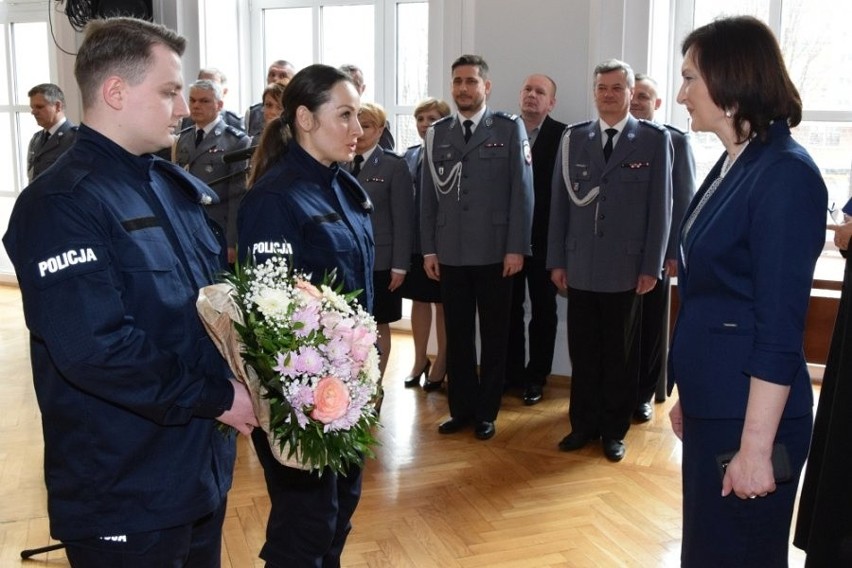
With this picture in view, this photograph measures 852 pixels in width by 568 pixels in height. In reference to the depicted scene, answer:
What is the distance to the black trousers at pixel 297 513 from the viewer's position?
2.33m

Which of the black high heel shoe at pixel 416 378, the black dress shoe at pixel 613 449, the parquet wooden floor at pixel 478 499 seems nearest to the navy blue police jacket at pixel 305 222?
the parquet wooden floor at pixel 478 499

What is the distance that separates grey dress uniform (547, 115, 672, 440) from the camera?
4.20 meters

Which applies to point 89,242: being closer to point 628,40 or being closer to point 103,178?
point 103,178

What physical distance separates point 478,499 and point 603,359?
1.03m

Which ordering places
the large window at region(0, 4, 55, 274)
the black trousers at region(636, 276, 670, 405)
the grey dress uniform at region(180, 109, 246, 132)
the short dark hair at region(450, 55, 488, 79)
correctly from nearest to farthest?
the short dark hair at region(450, 55, 488, 79)
the black trousers at region(636, 276, 670, 405)
the grey dress uniform at region(180, 109, 246, 132)
the large window at region(0, 4, 55, 274)

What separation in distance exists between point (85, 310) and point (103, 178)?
27 cm

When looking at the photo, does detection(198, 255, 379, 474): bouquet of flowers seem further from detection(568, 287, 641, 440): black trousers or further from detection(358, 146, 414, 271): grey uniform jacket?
detection(358, 146, 414, 271): grey uniform jacket

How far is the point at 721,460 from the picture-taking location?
5.99ft

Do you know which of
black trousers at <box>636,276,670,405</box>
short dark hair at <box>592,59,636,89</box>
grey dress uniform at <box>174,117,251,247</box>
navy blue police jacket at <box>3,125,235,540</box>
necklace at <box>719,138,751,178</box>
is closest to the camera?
navy blue police jacket at <box>3,125,235,540</box>

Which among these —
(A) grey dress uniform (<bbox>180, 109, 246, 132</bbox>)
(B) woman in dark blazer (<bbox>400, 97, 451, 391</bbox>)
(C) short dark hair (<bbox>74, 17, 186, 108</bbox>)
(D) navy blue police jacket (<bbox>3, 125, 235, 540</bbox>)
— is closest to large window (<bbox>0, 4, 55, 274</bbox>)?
(A) grey dress uniform (<bbox>180, 109, 246, 132</bbox>)

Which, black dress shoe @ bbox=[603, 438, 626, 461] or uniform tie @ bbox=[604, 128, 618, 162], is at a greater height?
uniform tie @ bbox=[604, 128, 618, 162]

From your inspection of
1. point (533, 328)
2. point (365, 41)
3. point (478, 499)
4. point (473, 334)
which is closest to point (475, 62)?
point (473, 334)

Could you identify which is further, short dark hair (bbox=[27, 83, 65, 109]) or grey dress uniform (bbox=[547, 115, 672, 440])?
short dark hair (bbox=[27, 83, 65, 109])

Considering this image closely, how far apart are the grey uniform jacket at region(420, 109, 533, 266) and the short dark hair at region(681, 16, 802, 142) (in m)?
2.62
